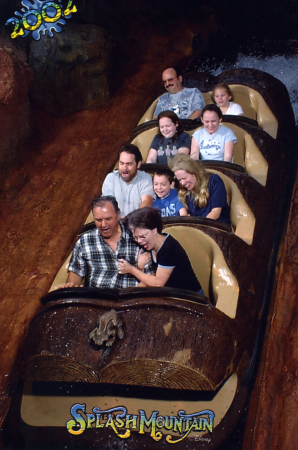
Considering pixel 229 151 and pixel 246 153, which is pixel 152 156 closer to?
pixel 229 151

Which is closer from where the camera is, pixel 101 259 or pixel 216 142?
pixel 101 259

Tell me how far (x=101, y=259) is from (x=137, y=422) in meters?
0.67

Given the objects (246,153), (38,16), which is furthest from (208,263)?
(38,16)

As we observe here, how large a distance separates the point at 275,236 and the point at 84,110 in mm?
2200

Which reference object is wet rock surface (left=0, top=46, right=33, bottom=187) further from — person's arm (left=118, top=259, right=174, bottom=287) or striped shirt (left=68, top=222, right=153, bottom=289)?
person's arm (left=118, top=259, right=174, bottom=287)

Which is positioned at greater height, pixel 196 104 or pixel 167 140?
pixel 196 104

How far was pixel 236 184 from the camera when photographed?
2516mm

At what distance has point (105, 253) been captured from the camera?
205cm

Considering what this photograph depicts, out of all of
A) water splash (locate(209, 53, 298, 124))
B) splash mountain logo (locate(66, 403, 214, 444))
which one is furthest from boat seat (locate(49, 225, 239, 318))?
water splash (locate(209, 53, 298, 124))

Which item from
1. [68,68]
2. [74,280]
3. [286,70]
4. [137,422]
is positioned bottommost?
[137,422]

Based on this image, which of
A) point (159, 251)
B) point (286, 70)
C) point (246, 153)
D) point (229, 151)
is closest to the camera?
point (159, 251)

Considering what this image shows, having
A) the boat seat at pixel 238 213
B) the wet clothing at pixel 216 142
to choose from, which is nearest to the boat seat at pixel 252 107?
the wet clothing at pixel 216 142

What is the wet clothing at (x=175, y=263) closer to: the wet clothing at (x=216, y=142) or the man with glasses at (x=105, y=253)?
the man with glasses at (x=105, y=253)

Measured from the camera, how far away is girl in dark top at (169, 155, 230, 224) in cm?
231
